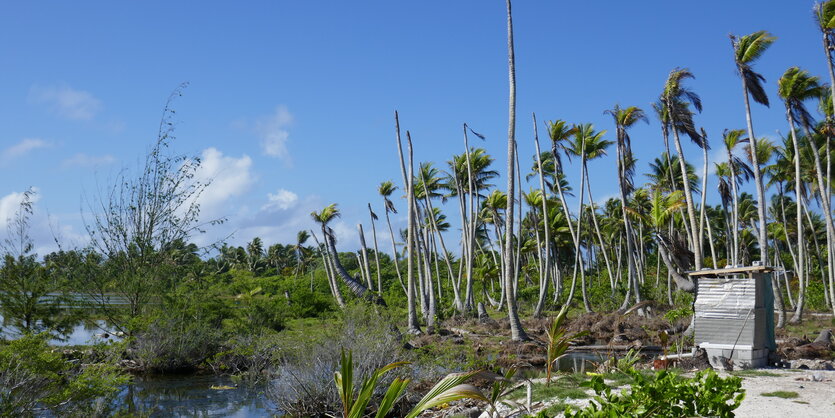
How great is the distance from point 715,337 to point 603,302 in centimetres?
2248

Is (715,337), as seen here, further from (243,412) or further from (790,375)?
(243,412)

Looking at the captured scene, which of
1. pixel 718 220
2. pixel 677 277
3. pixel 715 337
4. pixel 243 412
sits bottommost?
pixel 243 412

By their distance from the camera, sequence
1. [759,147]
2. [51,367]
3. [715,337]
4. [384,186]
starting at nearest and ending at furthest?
1. [51,367]
2. [715,337]
3. [759,147]
4. [384,186]

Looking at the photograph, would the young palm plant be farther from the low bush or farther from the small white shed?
the small white shed

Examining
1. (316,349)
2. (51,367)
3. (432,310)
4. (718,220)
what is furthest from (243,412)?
(718,220)

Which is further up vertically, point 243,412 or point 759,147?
point 759,147

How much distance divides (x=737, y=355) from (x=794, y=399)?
4.49m

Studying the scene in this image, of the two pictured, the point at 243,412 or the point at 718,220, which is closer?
the point at 243,412

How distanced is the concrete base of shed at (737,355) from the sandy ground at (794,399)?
1249 mm

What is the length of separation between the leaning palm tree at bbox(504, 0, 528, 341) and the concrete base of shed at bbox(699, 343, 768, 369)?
316 inches

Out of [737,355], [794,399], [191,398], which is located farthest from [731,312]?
[191,398]

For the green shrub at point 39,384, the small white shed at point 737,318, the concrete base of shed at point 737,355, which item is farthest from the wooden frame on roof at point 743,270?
the green shrub at point 39,384

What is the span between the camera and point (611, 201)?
182ft

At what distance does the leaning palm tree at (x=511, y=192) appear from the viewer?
21.5m
